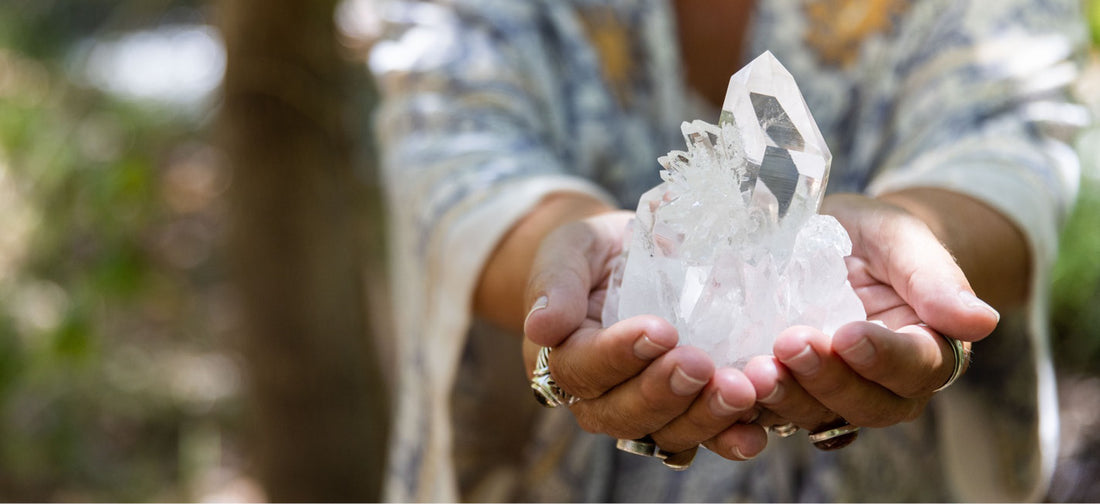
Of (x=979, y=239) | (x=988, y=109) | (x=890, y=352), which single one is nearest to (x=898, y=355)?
(x=890, y=352)

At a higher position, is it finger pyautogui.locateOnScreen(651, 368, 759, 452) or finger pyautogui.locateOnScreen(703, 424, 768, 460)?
finger pyautogui.locateOnScreen(651, 368, 759, 452)

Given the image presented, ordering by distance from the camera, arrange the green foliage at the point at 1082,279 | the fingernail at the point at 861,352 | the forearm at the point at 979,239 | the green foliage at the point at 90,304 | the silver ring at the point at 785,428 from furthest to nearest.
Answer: the green foliage at the point at 90,304, the green foliage at the point at 1082,279, the forearm at the point at 979,239, the silver ring at the point at 785,428, the fingernail at the point at 861,352

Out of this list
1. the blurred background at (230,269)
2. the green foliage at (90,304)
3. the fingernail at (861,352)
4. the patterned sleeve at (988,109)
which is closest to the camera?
the fingernail at (861,352)

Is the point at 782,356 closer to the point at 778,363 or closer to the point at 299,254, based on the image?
Answer: the point at 778,363

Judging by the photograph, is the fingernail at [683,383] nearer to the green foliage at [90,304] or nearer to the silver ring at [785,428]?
the silver ring at [785,428]

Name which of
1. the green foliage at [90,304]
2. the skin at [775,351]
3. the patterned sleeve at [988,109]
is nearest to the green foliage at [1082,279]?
the patterned sleeve at [988,109]

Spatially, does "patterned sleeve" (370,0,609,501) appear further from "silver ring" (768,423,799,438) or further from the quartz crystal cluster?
"silver ring" (768,423,799,438)

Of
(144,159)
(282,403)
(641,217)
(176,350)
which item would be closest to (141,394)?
(176,350)

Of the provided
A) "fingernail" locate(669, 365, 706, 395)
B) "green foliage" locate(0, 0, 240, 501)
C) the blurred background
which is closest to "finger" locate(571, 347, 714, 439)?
"fingernail" locate(669, 365, 706, 395)
